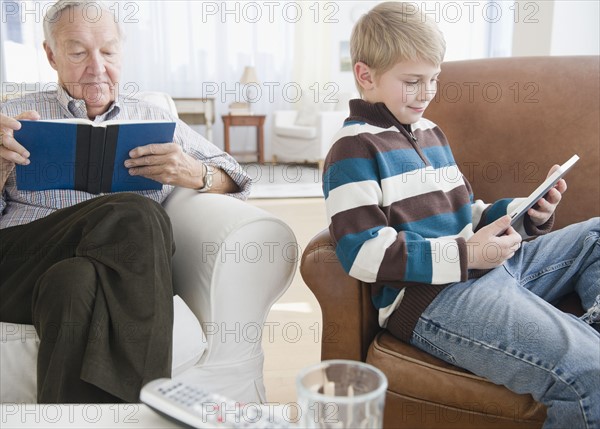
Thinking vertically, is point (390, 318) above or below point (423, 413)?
above

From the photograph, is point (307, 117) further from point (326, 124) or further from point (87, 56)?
point (87, 56)

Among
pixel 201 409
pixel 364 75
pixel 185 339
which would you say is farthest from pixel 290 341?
pixel 201 409

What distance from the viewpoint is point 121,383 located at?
1042mm

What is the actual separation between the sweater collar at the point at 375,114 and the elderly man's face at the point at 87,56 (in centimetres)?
72

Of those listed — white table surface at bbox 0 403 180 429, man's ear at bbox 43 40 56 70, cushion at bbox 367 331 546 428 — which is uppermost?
man's ear at bbox 43 40 56 70

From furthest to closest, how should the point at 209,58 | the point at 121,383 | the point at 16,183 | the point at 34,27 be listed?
the point at 209,58, the point at 34,27, the point at 16,183, the point at 121,383

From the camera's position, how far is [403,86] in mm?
1155

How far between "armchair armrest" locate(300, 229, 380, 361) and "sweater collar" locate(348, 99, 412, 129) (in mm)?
272

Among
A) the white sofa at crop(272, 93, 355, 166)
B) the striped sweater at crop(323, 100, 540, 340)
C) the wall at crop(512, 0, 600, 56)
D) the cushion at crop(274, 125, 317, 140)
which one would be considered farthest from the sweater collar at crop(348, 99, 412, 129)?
the cushion at crop(274, 125, 317, 140)

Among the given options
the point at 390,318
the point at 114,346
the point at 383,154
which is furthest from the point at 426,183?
the point at 114,346

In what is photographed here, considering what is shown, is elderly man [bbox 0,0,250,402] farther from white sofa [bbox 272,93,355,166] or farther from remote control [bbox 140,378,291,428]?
white sofa [bbox 272,93,355,166]

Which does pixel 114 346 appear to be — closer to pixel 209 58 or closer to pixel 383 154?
pixel 383 154

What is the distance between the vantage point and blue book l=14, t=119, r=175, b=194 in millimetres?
1246

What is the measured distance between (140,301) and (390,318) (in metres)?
0.47
